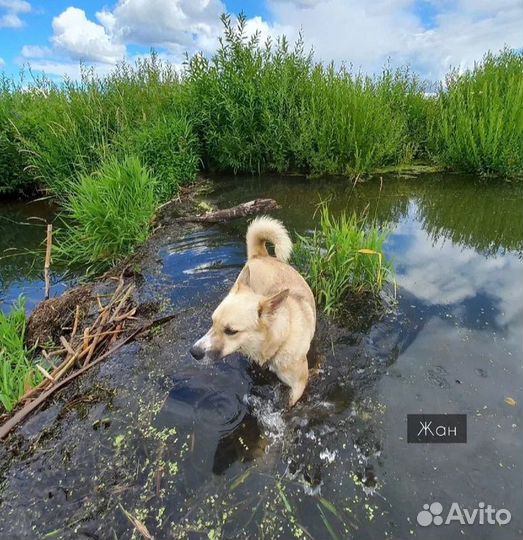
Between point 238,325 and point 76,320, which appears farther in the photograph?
point 76,320

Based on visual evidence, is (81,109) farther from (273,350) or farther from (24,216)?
(273,350)

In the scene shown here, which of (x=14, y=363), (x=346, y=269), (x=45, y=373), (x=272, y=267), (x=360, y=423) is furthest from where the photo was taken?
(x=346, y=269)

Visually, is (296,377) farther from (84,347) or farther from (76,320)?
(76,320)

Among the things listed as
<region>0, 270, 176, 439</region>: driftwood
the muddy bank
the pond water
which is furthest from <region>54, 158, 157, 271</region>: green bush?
the muddy bank

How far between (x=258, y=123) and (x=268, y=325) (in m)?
7.01

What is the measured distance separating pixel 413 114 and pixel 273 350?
8931 mm

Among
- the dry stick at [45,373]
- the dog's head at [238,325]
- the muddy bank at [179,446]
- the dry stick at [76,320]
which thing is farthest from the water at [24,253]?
the dog's head at [238,325]

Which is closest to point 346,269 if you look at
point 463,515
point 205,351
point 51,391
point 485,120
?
point 205,351

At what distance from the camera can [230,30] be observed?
8094 mm

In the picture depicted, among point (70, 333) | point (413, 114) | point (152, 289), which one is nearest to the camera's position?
point (70, 333)

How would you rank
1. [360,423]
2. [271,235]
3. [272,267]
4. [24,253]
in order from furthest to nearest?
[24,253], [271,235], [272,267], [360,423]

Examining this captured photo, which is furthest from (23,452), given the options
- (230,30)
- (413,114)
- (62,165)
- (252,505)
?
(413,114)

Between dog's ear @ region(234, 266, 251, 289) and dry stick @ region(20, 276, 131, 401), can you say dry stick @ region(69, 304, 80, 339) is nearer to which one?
dry stick @ region(20, 276, 131, 401)

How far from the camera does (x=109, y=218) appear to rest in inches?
209
